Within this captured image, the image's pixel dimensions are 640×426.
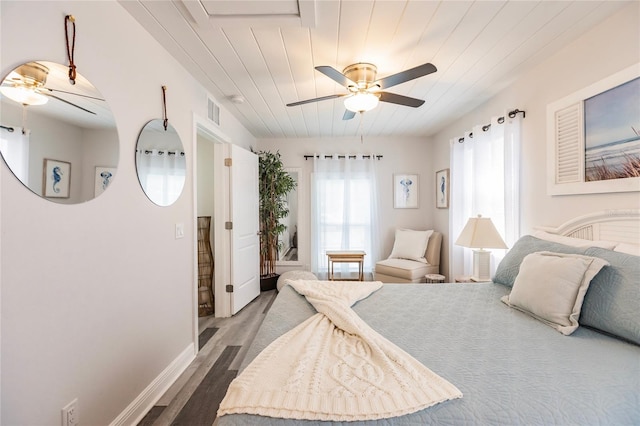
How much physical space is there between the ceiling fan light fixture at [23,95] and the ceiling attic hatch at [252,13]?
0.86 metres

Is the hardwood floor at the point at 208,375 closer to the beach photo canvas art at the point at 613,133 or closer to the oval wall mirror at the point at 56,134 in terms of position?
the oval wall mirror at the point at 56,134

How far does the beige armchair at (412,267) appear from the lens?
12.0 feet

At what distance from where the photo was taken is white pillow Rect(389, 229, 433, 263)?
405 centimetres

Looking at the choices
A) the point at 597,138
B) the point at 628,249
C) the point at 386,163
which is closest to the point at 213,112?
the point at 386,163

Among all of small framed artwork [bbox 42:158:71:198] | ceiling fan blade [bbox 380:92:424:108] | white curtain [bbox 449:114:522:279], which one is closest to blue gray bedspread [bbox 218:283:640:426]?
small framed artwork [bbox 42:158:71:198]

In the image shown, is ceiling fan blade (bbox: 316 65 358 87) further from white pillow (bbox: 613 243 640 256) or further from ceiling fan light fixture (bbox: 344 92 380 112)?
white pillow (bbox: 613 243 640 256)

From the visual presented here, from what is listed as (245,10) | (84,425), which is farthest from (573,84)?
(84,425)

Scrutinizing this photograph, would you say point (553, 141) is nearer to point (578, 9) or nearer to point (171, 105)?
point (578, 9)

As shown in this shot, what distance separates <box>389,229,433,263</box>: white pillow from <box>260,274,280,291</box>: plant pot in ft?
6.22

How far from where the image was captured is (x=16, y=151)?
1056 millimetres

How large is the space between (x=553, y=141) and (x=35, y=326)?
3.31 m

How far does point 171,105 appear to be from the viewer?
2.12 meters

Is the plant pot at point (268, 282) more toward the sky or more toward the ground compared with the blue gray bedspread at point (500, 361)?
more toward the ground

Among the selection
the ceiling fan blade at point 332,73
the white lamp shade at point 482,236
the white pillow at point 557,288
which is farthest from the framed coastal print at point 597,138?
the ceiling fan blade at point 332,73
